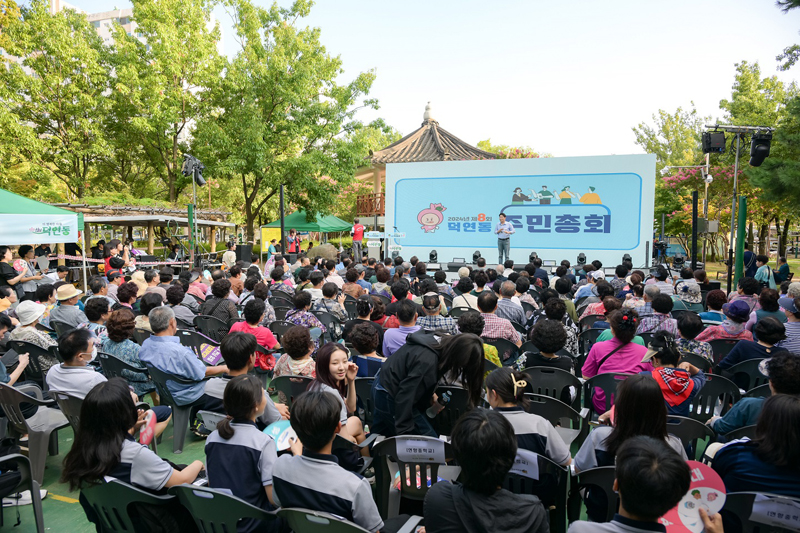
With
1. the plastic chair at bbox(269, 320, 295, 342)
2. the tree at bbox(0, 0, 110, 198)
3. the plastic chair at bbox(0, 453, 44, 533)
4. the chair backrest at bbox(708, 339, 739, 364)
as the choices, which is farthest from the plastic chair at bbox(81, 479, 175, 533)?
the tree at bbox(0, 0, 110, 198)

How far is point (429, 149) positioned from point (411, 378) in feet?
68.5

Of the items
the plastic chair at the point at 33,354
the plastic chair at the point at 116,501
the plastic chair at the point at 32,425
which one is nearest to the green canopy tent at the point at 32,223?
the plastic chair at the point at 33,354

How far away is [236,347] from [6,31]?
1777cm

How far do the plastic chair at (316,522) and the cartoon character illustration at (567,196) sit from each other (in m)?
14.2

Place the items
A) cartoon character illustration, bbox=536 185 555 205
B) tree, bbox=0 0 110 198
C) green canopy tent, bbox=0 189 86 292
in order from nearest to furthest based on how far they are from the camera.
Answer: green canopy tent, bbox=0 189 86 292 → tree, bbox=0 0 110 198 → cartoon character illustration, bbox=536 185 555 205

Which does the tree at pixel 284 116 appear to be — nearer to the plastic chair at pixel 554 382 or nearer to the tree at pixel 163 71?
the tree at pixel 163 71

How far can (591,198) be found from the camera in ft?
47.2

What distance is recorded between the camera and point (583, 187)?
47.4ft

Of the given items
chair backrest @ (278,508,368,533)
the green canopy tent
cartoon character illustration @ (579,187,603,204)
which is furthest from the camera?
cartoon character illustration @ (579,187,603,204)

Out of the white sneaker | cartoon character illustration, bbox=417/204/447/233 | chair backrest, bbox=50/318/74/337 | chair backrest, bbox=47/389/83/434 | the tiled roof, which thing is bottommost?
the white sneaker

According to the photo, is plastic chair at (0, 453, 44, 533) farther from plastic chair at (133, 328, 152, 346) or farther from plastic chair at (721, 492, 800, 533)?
plastic chair at (721, 492, 800, 533)

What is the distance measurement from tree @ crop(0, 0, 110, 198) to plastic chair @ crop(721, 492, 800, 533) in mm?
17985

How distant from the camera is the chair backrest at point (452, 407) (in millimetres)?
2689

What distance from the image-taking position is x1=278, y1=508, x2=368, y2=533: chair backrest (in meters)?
1.52
